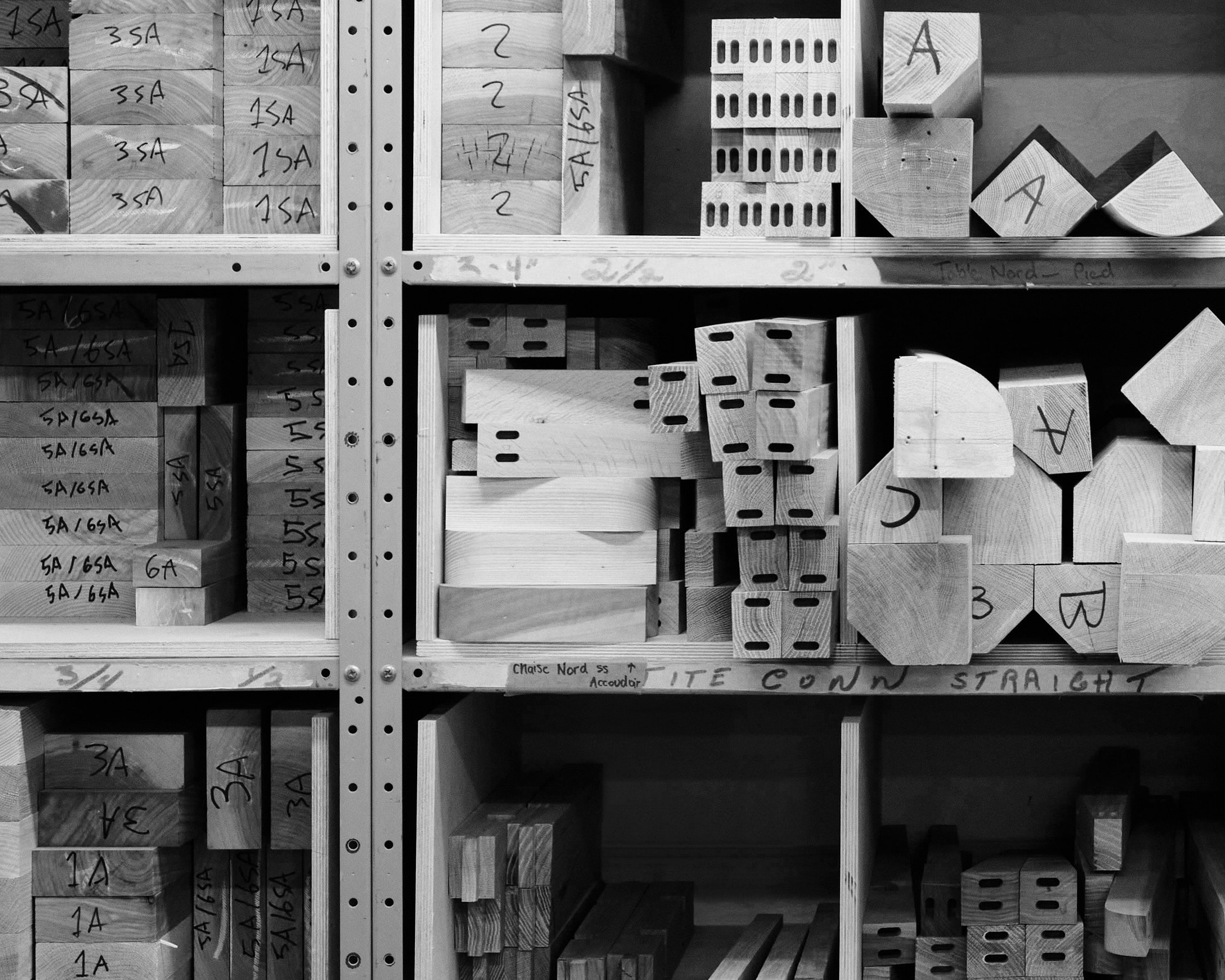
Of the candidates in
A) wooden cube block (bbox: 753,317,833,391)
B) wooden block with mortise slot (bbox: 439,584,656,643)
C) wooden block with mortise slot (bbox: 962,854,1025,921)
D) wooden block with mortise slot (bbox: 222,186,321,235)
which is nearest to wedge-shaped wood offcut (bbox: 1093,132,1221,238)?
wooden cube block (bbox: 753,317,833,391)

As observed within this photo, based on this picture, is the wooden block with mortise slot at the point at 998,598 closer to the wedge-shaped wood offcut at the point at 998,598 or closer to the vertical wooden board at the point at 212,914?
the wedge-shaped wood offcut at the point at 998,598

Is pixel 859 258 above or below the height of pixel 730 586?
above

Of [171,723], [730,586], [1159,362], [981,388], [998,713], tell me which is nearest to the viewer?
[981,388]

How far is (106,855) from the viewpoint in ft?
5.30

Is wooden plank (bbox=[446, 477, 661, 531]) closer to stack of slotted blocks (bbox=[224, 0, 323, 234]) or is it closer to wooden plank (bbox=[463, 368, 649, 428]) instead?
wooden plank (bbox=[463, 368, 649, 428])

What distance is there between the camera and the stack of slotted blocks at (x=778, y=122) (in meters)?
1.50

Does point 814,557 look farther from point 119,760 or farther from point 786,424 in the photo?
point 119,760

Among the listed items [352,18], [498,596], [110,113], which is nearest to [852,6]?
[352,18]

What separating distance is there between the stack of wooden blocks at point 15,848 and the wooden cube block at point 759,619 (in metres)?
0.94

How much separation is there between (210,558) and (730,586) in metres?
0.74

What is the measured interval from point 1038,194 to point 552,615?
784 mm

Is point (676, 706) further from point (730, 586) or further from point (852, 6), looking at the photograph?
point (852, 6)

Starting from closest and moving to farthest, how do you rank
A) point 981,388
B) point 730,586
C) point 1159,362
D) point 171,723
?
point 981,388 → point 1159,362 → point 730,586 → point 171,723

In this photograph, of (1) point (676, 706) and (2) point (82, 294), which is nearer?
(2) point (82, 294)
